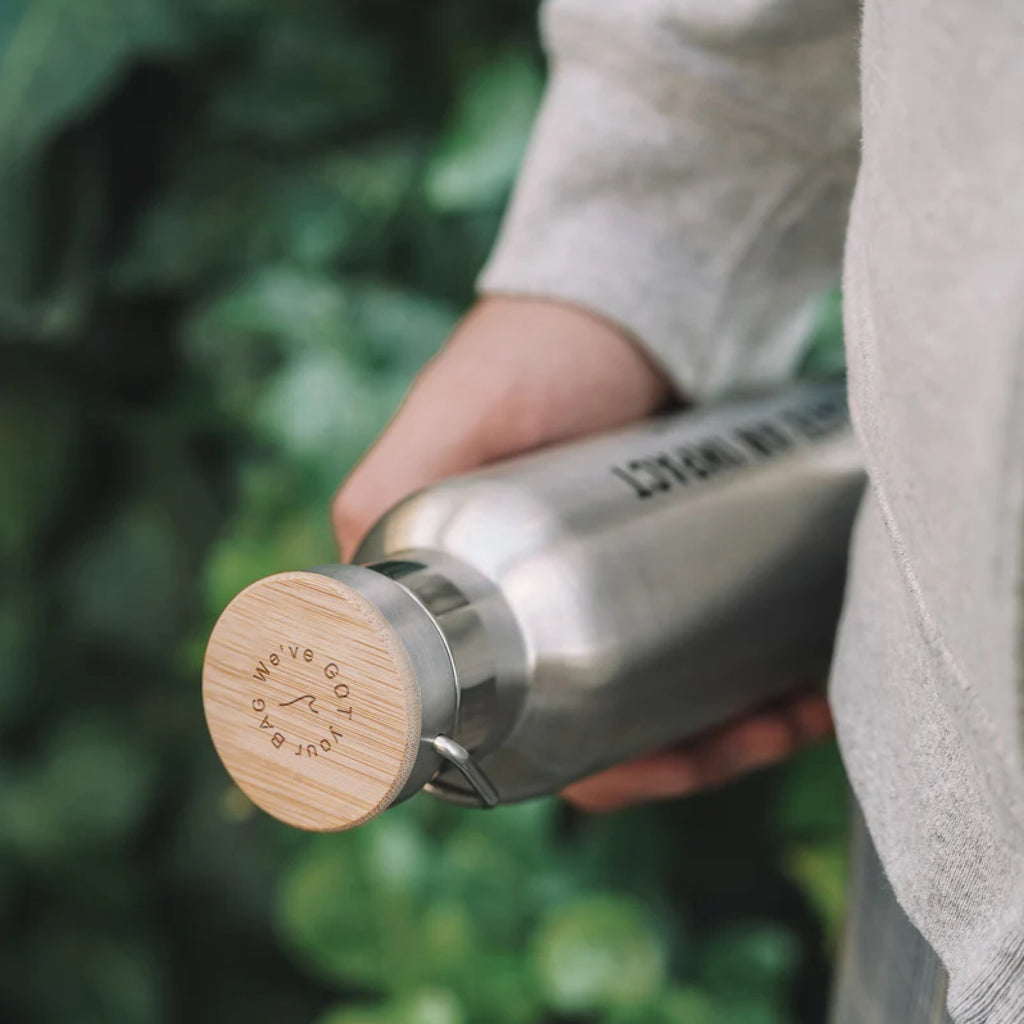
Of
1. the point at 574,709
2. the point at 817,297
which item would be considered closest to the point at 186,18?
the point at 817,297

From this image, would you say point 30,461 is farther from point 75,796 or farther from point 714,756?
point 714,756

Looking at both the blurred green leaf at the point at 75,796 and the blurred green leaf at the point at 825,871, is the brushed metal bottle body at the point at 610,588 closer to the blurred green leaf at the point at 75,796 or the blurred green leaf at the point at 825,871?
the blurred green leaf at the point at 825,871

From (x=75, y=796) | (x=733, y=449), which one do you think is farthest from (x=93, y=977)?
(x=733, y=449)

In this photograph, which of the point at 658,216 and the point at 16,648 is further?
the point at 16,648

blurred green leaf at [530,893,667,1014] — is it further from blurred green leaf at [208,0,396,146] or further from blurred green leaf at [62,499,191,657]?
blurred green leaf at [208,0,396,146]

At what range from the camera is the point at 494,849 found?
0.60 metres

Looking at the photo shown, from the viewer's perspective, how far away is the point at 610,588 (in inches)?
11.7

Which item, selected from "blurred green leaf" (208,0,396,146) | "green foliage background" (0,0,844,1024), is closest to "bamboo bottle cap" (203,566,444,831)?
"green foliage background" (0,0,844,1024)

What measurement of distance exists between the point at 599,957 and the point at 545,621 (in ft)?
1.11

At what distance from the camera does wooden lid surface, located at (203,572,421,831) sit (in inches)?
9.7

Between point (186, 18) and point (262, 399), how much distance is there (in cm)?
19

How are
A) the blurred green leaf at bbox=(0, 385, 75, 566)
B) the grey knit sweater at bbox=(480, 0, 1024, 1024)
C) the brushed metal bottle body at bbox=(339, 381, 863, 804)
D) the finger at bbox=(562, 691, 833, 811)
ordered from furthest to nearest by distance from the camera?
the blurred green leaf at bbox=(0, 385, 75, 566), the finger at bbox=(562, 691, 833, 811), the brushed metal bottle body at bbox=(339, 381, 863, 804), the grey knit sweater at bbox=(480, 0, 1024, 1024)

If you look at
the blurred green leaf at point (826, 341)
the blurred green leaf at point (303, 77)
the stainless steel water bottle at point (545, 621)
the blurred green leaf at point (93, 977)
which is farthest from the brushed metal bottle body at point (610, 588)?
the blurred green leaf at point (93, 977)

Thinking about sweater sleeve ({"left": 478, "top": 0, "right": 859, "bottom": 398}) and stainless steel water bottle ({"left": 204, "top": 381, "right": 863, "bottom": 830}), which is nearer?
stainless steel water bottle ({"left": 204, "top": 381, "right": 863, "bottom": 830})
